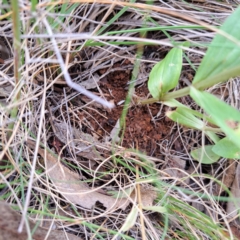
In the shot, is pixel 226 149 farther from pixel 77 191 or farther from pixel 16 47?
pixel 16 47

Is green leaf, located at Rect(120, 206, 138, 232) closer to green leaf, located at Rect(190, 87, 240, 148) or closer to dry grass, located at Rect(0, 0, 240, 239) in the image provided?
dry grass, located at Rect(0, 0, 240, 239)

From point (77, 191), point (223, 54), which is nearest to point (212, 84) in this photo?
point (223, 54)

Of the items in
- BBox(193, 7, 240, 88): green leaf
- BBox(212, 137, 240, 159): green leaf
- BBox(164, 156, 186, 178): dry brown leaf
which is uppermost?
BBox(193, 7, 240, 88): green leaf

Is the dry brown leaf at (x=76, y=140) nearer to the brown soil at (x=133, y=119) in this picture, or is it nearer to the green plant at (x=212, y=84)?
the brown soil at (x=133, y=119)

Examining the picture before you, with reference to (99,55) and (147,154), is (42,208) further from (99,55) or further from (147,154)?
(99,55)

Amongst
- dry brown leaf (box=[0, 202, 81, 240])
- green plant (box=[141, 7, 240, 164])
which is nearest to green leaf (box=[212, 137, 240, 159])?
Result: green plant (box=[141, 7, 240, 164])

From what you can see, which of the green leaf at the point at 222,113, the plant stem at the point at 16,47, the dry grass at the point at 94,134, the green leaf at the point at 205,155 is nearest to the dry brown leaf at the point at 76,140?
the dry grass at the point at 94,134

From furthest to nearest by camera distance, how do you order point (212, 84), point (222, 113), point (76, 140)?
point (76, 140) < point (212, 84) < point (222, 113)
